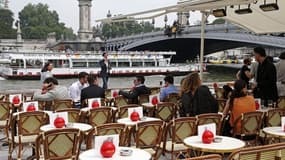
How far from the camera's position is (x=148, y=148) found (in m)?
5.01

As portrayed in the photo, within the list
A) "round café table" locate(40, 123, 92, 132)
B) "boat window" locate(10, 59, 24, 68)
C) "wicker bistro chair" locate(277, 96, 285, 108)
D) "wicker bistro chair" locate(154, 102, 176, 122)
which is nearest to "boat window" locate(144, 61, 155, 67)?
"boat window" locate(10, 59, 24, 68)

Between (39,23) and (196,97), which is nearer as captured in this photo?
(196,97)

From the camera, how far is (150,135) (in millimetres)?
4934

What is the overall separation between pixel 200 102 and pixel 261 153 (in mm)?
2083

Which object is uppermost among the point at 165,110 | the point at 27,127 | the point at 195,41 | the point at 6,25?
the point at 6,25

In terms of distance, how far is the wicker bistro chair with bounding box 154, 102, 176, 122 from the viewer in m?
6.71

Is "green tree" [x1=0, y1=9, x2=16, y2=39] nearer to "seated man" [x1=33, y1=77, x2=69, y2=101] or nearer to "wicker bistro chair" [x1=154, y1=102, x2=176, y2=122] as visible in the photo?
"seated man" [x1=33, y1=77, x2=69, y2=101]

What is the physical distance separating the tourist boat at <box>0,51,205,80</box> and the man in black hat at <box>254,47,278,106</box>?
25.3 metres

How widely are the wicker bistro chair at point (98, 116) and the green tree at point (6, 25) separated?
287 ft

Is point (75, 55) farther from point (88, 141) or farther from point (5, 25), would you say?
point (5, 25)

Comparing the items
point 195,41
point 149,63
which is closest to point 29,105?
point 149,63

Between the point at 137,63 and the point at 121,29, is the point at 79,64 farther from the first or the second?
the point at 121,29

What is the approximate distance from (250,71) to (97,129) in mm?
5321

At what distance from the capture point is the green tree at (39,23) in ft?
314
